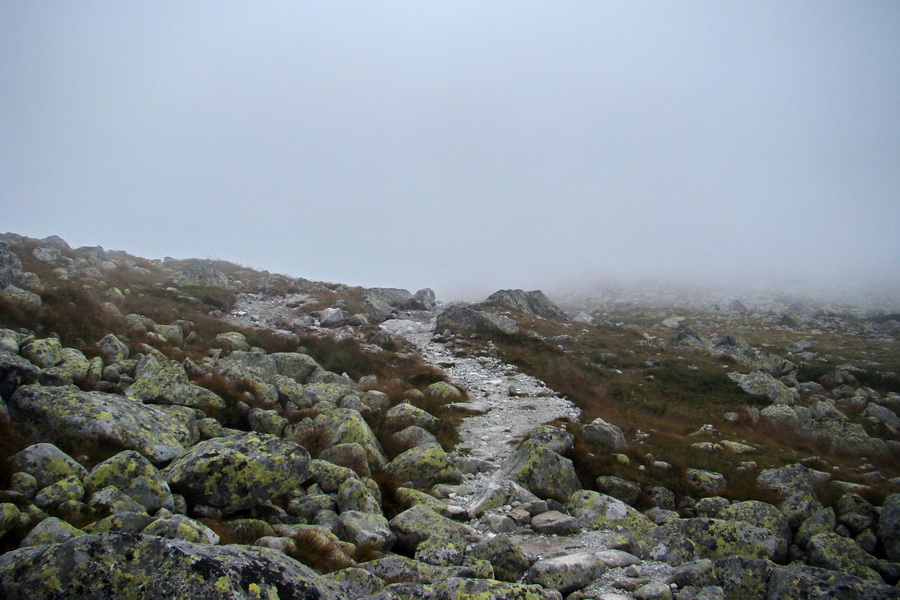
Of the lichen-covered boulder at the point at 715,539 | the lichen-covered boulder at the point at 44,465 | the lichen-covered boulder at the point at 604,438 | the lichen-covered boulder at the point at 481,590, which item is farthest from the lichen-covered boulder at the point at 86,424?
the lichen-covered boulder at the point at 604,438

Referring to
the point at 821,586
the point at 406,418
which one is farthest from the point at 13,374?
the point at 821,586

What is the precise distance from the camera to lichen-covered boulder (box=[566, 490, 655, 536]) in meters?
10.4

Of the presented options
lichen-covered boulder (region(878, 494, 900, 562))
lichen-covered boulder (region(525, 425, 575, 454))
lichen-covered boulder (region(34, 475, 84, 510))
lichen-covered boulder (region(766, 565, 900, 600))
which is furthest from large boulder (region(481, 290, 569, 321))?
lichen-covered boulder (region(34, 475, 84, 510))

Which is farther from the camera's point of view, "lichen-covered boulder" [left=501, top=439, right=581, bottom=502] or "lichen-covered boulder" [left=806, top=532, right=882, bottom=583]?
"lichen-covered boulder" [left=501, top=439, right=581, bottom=502]

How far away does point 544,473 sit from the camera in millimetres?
12422

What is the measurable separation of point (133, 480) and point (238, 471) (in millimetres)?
1626

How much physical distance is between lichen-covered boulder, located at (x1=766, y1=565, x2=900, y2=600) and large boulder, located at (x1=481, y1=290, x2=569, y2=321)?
43.4 metres

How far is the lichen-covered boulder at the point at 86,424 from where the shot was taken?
28.3ft

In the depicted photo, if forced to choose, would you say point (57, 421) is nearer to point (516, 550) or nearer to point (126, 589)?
point (126, 589)

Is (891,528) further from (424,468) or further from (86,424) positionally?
(86,424)

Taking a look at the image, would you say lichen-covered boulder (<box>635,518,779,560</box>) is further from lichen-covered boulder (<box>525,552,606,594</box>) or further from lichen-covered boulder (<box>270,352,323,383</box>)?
lichen-covered boulder (<box>270,352,323,383</box>)

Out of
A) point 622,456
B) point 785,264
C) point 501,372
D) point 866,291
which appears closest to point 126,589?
point 622,456

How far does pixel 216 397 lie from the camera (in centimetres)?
1316

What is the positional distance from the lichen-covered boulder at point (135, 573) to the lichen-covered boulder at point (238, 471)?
358cm
